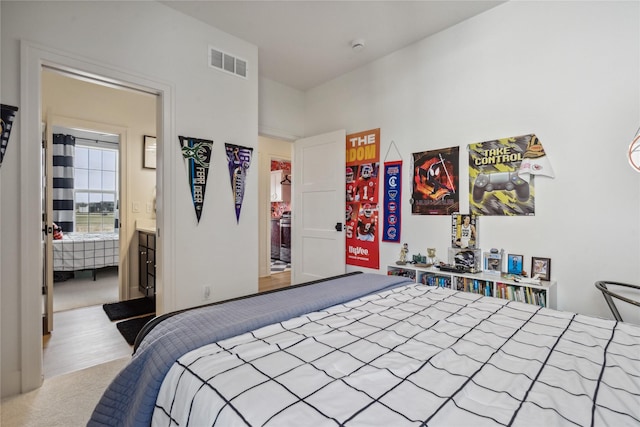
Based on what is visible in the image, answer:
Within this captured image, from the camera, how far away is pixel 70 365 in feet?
7.38

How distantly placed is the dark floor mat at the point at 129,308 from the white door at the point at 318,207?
5.91 ft

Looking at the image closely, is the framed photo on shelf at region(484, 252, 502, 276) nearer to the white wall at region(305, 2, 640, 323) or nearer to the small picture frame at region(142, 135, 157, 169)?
the white wall at region(305, 2, 640, 323)

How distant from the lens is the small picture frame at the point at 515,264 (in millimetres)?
Answer: 2412

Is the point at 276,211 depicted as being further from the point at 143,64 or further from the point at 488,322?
the point at 488,322

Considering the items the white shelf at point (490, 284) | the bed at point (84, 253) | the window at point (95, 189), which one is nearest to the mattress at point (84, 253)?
the bed at point (84, 253)

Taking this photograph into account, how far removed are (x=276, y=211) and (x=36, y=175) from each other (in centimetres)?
528

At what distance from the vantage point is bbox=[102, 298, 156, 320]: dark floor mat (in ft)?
10.7

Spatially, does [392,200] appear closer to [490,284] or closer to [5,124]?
[490,284]

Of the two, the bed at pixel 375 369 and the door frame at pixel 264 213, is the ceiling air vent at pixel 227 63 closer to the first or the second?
the door frame at pixel 264 213

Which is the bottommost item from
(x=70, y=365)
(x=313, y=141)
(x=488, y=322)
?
(x=70, y=365)

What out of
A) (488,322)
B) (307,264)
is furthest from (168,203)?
(488,322)

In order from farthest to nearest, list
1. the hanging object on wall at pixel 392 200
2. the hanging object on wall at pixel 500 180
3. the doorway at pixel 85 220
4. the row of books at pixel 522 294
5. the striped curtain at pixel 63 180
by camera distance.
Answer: the striped curtain at pixel 63 180, the doorway at pixel 85 220, the hanging object on wall at pixel 392 200, the hanging object on wall at pixel 500 180, the row of books at pixel 522 294

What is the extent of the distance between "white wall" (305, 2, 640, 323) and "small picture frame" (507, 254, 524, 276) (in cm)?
6

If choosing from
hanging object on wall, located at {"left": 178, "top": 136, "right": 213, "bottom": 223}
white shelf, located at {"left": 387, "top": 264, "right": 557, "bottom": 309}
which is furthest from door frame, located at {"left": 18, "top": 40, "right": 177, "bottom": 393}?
white shelf, located at {"left": 387, "top": 264, "right": 557, "bottom": 309}
